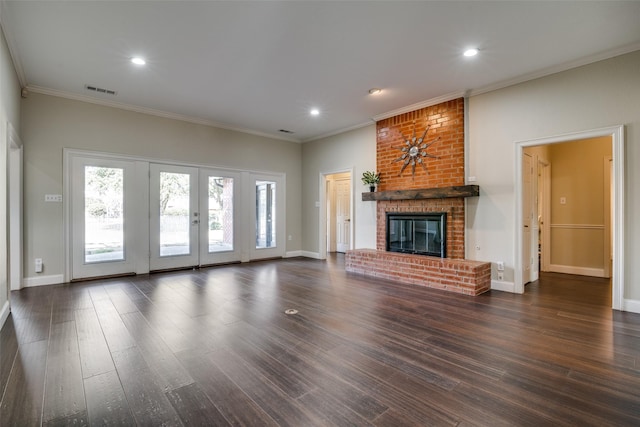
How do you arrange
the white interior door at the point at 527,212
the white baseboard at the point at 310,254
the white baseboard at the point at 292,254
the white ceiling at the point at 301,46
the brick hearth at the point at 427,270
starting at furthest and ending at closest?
the white baseboard at the point at 292,254 → the white baseboard at the point at 310,254 → the white interior door at the point at 527,212 → the brick hearth at the point at 427,270 → the white ceiling at the point at 301,46

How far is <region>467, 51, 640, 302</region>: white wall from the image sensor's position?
3342mm

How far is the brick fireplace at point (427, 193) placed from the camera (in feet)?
14.2

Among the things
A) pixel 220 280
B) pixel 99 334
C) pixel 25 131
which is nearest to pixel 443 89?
pixel 220 280

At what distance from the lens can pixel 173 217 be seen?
570cm

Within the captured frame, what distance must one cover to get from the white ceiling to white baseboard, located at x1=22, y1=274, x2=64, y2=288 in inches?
108

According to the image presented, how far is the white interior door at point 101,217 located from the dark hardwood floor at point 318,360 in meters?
1.01

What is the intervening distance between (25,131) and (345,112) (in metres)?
4.85

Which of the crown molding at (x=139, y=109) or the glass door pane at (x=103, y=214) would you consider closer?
the crown molding at (x=139, y=109)

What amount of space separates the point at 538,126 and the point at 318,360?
158 inches

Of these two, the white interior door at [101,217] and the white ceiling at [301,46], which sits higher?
the white ceiling at [301,46]

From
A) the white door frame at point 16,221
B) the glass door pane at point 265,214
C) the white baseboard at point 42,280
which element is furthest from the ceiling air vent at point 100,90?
the glass door pane at point 265,214

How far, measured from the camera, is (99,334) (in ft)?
8.94

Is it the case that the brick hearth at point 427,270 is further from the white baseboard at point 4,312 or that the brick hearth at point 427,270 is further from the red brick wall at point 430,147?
the white baseboard at point 4,312

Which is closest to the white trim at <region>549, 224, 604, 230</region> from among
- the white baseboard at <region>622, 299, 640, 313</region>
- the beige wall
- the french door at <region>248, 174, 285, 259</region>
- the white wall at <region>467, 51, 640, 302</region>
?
the beige wall
